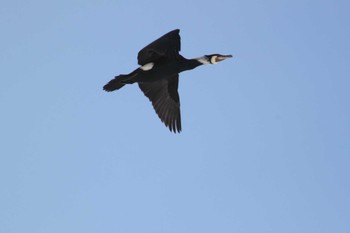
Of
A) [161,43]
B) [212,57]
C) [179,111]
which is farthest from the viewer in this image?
[179,111]

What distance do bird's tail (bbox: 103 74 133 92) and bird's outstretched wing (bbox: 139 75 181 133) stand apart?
2.15 meters

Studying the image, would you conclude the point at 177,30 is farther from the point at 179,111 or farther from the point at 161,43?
the point at 179,111

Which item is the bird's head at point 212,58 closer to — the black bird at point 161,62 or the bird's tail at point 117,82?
the black bird at point 161,62

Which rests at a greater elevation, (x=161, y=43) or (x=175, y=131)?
(x=161, y=43)

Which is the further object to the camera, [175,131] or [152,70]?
[175,131]

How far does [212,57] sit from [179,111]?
2334mm

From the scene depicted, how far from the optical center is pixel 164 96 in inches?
977

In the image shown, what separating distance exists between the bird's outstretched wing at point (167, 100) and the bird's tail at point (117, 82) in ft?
7.07

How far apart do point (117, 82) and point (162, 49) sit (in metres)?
1.48

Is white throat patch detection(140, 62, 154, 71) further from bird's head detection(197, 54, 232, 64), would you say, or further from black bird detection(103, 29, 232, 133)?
bird's head detection(197, 54, 232, 64)

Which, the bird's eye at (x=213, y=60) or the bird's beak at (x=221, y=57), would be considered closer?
the bird's eye at (x=213, y=60)

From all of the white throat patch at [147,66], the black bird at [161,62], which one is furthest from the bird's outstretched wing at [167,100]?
the white throat patch at [147,66]

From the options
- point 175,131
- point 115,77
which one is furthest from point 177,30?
point 175,131

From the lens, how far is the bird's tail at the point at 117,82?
22.3 metres
